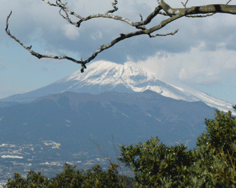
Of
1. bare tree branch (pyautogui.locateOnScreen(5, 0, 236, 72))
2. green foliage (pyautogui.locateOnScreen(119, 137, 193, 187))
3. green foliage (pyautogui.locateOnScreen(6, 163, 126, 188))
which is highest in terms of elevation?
bare tree branch (pyautogui.locateOnScreen(5, 0, 236, 72))

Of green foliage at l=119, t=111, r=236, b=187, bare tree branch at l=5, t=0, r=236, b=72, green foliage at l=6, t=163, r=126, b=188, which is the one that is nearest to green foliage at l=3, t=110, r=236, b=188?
green foliage at l=119, t=111, r=236, b=187

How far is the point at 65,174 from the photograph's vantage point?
24125mm

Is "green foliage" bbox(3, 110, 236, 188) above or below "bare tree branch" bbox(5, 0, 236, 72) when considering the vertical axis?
below

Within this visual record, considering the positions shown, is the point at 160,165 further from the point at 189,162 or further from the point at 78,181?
the point at 78,181

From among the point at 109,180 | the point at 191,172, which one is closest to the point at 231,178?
the point at 191,172

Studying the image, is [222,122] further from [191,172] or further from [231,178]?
[231,178]

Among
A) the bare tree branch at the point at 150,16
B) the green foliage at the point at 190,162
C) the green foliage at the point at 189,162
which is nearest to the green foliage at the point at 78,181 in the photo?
the green foliage at the point at 189,162

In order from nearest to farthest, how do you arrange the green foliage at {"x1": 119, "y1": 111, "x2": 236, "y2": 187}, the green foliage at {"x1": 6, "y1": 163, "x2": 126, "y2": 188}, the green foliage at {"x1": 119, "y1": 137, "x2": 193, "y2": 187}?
the green foliage at {"x1": 119, "y1": 111, "x2": 236, "y2": 187} < the green foliage at {"x1": 119, "y1": 137, "x2": 193, "y2": 187} < the green foliage at {"x1": 6, "y1": 163, "x2": 126, "y2": 188}

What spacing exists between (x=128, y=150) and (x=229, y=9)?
10.7 m

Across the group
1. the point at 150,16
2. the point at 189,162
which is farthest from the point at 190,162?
the point at 150,16

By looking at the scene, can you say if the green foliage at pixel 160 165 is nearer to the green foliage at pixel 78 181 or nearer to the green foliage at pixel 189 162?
the green foliage at pixel 189 162

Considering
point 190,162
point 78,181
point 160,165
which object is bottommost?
point 78,181

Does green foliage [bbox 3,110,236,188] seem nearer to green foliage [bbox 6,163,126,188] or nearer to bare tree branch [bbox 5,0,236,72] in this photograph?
bare tree branch [bbox 5,0,236,72]

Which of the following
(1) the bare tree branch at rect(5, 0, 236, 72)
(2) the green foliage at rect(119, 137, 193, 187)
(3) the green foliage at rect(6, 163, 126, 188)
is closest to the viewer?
(1) the bare tree branch at rect(5, 0, 236, 72)
